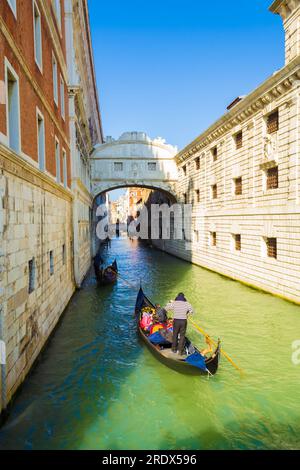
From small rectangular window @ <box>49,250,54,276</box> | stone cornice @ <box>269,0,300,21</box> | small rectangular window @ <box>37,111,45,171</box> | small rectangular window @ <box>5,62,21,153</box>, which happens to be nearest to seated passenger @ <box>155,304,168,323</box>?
small rectangular window @ <box>49,250,54,276</box>

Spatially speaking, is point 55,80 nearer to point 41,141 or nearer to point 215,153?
point 41,141

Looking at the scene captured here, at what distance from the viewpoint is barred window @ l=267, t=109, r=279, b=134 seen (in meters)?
12.9

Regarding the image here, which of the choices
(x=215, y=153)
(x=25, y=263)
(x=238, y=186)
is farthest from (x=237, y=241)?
(x=25, y=263)

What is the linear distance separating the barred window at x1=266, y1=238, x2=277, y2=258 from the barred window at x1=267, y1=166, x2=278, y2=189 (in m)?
2.06

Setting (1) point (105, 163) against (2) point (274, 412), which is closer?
(2) point (274, 412)

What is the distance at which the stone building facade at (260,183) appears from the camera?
38.3 feet

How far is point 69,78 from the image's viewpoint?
47.8 feet

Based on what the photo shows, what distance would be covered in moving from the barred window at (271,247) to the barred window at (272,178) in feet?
6.76

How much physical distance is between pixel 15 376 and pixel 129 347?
3.35 meters

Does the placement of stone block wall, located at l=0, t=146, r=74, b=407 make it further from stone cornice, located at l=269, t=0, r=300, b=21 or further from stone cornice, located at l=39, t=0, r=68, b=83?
stone cornice, located at l=269, t=0, r=300, b=21

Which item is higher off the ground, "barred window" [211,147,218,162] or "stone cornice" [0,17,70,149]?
"barred window" [211,147,218,162]
